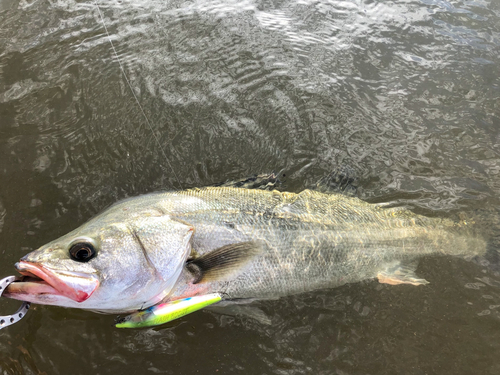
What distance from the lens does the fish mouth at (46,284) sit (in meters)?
2.30

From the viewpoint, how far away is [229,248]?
9.84 ft

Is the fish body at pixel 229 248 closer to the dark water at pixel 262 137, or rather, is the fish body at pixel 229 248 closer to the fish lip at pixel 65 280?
the fish lip at pixel 65 280

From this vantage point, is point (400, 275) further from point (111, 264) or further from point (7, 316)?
point (7, 316)

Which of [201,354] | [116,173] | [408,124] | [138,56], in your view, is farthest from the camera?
[138,56]

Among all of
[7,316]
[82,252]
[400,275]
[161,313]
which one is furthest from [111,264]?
[400,275]

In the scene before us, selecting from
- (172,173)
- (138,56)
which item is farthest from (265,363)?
(138,56)

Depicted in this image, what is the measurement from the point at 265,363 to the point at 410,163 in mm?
3068

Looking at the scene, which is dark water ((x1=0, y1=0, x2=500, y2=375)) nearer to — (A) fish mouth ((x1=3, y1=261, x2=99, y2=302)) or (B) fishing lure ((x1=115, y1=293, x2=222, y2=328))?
(B) fishing lure ((x1=115, y1=293, x2=222, y2=328))

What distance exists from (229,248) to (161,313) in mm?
750

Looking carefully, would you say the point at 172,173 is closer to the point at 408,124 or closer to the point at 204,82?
the point at 204,82

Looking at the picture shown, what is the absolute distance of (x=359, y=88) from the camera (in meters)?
5.13

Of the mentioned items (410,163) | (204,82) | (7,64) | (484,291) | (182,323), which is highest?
(7,64)

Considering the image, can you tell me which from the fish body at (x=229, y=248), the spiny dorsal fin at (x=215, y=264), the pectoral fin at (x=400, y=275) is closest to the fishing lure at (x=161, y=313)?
the fish body at (x=229, y=248)

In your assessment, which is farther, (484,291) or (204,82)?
(204,82)
